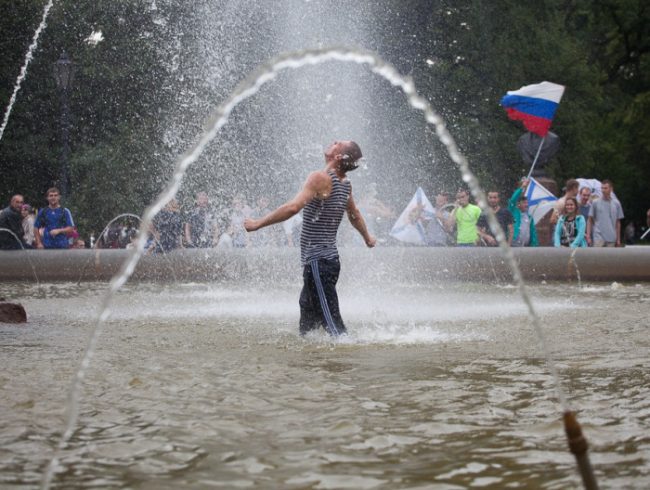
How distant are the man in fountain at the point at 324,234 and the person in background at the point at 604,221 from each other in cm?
1076

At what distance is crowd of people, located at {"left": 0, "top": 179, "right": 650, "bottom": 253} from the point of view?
1808 centimetres

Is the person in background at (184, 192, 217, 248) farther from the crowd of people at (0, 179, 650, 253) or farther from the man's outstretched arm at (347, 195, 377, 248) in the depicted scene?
the man's outstretched arm at (347, 195, 377, 248)

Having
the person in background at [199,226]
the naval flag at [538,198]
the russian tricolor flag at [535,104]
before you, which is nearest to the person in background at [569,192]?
the naval flag at [538,198]

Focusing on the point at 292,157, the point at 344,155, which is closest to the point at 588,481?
the point at 344,155

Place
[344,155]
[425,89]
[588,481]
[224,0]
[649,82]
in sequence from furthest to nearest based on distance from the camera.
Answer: [649,82], [425,89], [224,0], [344,155], [588,481]

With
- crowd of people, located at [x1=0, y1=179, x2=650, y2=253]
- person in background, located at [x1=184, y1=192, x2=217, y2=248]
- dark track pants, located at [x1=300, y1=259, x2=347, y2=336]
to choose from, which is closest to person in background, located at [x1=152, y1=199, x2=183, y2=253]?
crowd of people, located at [x1=0, y1=179, x2=650, y2=253]

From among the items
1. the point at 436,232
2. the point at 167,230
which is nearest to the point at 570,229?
the point at 436,232

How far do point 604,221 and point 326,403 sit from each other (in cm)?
1377

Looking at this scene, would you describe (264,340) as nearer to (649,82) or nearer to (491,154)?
(491,154)

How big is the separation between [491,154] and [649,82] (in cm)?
1684

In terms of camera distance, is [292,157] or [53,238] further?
[292,157]

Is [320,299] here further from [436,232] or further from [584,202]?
[584,202]

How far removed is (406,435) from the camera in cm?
521

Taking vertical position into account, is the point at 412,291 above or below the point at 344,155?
below
